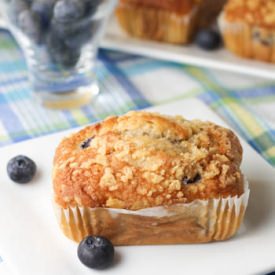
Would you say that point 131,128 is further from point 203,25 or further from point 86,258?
point 203,25

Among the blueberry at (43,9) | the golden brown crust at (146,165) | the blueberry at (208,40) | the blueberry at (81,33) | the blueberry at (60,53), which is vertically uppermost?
the golden brown crust at (146,165)

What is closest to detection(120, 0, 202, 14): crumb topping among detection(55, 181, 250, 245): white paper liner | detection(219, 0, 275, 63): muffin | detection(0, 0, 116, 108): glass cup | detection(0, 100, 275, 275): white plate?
detection(219, 0, 275, 63): muffin

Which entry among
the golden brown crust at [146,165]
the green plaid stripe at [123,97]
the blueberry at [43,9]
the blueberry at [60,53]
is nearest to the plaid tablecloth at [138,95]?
the green plaid stripe at [123,97]

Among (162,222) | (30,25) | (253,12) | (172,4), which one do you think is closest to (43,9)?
(30,25)

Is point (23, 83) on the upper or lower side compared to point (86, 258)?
lower

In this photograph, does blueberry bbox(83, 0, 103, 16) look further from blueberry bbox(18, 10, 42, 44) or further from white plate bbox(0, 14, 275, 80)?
white plate bbox(0, 14, 275, 80)

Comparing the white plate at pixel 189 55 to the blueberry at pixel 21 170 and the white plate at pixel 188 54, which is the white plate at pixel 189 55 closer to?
the white plate at pixel 188 54

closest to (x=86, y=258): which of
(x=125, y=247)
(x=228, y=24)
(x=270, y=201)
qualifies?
(x=125, y=247)
